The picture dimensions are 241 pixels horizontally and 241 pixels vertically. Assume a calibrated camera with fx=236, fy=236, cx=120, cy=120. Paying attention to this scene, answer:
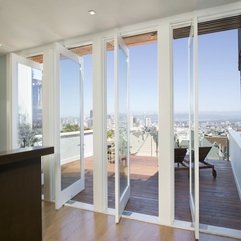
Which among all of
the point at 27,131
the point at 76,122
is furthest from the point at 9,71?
the point at 76,122

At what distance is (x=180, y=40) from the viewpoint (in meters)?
3.82

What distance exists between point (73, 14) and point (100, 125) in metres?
1.64

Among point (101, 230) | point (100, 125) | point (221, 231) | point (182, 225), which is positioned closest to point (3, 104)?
point (100, 125)

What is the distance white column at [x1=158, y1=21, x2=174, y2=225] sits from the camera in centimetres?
326

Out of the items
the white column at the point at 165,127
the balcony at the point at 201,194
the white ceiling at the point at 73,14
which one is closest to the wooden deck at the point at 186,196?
the balcony at the point at 201,194

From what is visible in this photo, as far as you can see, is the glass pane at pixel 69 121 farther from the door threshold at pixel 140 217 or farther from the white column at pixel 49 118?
the door threshold at pixel 140 217

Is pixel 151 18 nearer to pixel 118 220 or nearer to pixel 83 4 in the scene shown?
pixel 83 4

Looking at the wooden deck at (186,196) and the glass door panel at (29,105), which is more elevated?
the glass door panel at (29,105)

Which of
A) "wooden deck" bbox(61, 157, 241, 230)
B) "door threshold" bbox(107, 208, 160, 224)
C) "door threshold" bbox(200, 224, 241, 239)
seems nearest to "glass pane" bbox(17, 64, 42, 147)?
"wooden deck" bbox(61, 157, 241, 230)

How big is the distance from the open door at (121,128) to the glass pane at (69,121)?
1043 mm

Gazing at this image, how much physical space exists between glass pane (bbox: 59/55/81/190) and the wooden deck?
0.48m

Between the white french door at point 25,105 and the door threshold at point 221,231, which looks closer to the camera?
the door threshold at point 221,231

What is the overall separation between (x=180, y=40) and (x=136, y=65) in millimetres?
1290

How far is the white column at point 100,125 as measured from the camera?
3758 millimetres
